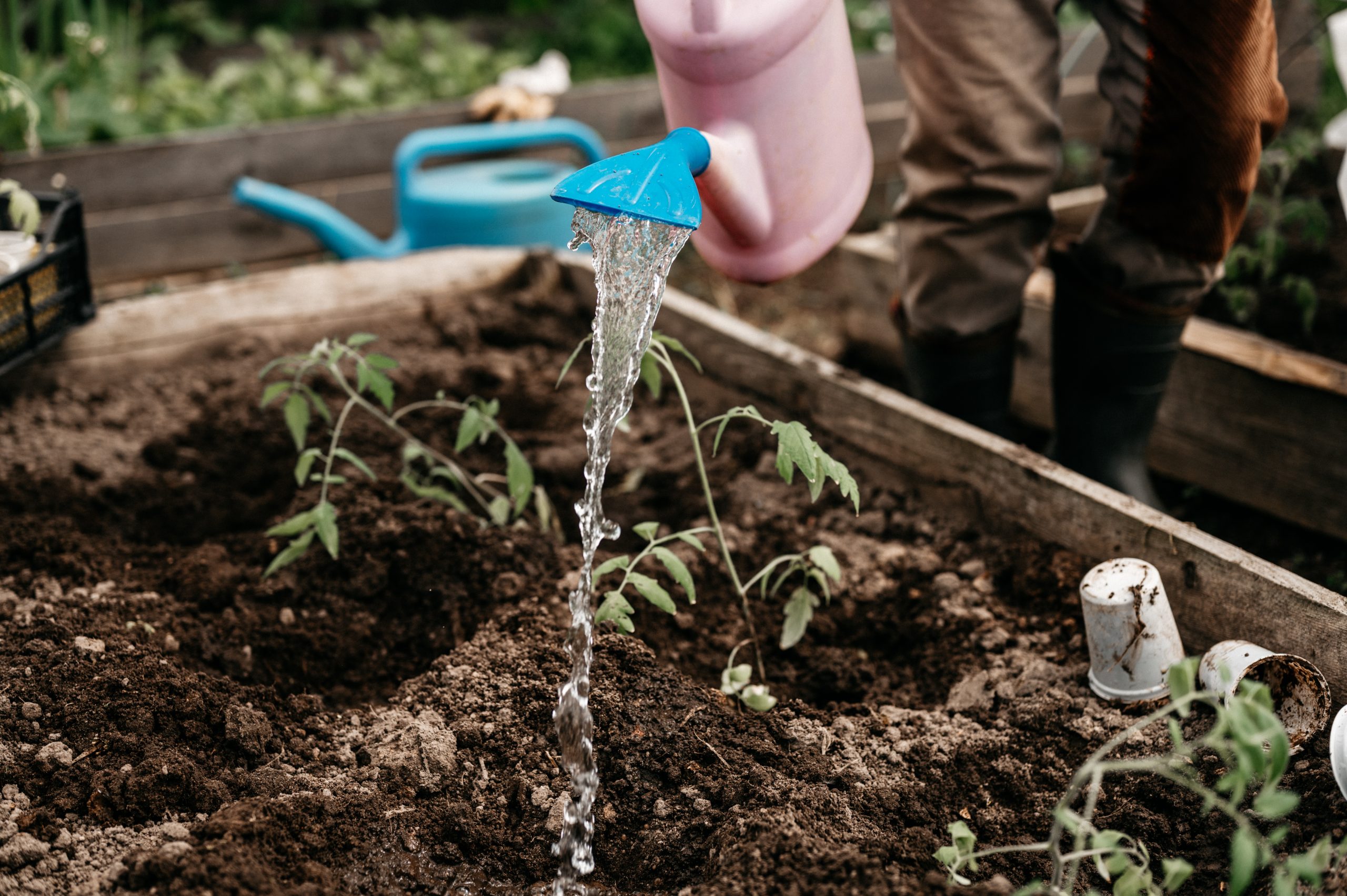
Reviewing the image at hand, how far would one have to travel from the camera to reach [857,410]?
1914mm

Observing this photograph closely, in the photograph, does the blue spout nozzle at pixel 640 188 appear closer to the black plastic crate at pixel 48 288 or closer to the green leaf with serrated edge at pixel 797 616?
the green leaf with serrated edge at pixel 797 616

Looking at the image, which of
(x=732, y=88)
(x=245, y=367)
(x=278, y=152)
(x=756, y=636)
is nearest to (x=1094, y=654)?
(x=756, y=636)

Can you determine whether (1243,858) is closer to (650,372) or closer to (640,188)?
(640,188)

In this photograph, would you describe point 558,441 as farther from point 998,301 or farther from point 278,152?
point 278,152

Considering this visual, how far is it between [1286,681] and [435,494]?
1.18m

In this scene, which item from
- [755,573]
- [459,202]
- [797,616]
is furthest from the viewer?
[459,202]

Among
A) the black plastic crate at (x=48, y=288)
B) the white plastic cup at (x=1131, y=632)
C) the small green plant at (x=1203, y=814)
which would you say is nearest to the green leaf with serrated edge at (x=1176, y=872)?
the small green plant at (x=1203, y=814)

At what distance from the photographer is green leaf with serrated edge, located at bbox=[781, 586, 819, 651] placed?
150 cm

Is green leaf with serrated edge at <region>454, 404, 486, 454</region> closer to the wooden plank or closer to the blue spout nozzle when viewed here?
the blue spout nozzle

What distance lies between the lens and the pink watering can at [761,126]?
1415 mm

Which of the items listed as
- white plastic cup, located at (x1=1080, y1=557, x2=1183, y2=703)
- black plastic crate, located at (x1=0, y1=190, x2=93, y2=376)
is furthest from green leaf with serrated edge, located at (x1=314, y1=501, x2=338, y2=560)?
white plastic cup, located at (x1=1080, y1=557, x2=1183, y2=703)

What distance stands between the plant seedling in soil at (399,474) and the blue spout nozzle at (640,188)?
0.53m

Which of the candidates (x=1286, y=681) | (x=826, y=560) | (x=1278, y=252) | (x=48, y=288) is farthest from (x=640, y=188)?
(x=1278, y=252)

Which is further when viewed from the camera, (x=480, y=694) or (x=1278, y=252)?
(x=1278, y=252)
